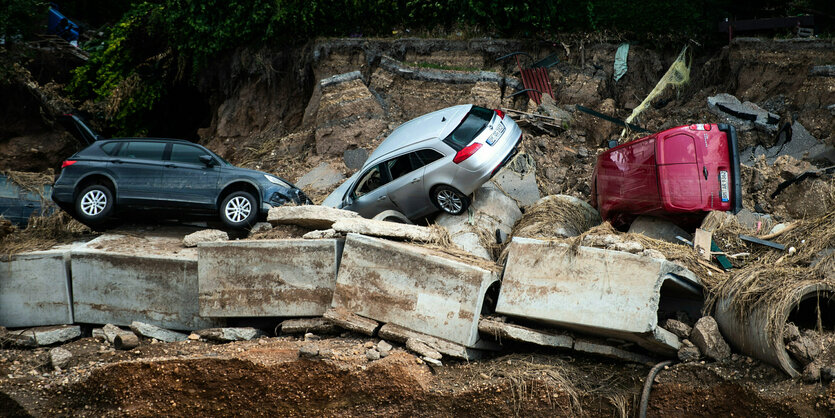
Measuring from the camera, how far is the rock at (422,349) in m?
9.34

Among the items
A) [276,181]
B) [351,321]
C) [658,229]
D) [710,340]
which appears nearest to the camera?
[710,340]

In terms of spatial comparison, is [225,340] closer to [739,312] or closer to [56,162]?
[739,312]

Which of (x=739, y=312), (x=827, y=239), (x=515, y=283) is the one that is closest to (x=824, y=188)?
(x=827, y=239)

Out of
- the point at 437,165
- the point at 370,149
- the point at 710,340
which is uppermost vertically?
the point at 370,149

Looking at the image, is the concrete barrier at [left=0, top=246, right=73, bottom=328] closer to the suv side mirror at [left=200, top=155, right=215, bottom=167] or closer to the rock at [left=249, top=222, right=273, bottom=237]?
the suv side mirror at [left=200, top=155, right=215, bottom=167]

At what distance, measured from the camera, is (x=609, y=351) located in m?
9.12

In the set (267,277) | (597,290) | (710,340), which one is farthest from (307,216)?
(710,340)

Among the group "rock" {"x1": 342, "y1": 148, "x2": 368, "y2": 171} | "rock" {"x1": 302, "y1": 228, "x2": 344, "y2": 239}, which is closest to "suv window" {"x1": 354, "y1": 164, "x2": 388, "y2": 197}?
"rock" {"x1": 302, "y1": 228, "x2": 344, "y2": 239}

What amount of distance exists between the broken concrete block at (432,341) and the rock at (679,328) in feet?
7.23

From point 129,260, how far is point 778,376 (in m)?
8.83

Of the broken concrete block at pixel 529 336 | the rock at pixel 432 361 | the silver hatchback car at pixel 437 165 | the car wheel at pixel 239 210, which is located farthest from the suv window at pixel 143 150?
the broken concrete block at pixel 529 336

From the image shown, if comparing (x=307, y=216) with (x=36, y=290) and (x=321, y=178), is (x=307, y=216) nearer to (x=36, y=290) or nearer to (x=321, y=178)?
(x=36, y=290)

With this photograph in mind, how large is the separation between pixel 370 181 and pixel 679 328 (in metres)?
5.79

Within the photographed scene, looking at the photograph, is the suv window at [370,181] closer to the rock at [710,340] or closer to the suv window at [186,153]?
the suv window at [186,153]
